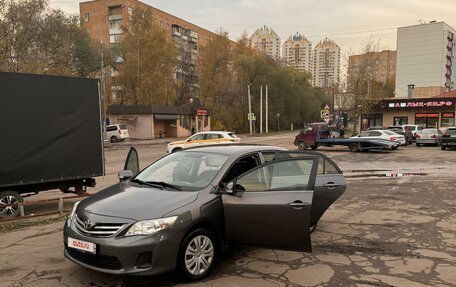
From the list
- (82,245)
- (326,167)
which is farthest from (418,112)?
(82,245)

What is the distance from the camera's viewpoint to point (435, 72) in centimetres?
9200

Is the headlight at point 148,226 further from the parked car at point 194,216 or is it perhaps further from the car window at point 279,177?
the car window at point 279,177

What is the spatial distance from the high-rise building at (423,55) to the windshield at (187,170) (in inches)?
3696

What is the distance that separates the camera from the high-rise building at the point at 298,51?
291 feet

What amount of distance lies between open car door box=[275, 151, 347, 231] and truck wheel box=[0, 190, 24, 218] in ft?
18.3

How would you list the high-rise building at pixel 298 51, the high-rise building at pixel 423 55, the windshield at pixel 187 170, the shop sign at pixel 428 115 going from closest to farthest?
1. the windshield at pixel 187 170
2. the shop sign at pixel 428 115
3. the high-rise building at pixel 298 51
4. the high-rise building at pixel 423 55

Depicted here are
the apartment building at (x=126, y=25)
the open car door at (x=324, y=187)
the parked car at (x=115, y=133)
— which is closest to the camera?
the open car door at (x=324, y=187)

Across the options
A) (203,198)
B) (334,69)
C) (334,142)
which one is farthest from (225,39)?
(203,198)

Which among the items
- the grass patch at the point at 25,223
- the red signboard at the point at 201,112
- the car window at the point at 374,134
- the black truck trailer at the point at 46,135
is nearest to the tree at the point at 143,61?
the red signboard at the point at 201,112

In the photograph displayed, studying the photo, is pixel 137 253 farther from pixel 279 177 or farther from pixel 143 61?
pixel 143 61

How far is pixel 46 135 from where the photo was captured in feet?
26.8

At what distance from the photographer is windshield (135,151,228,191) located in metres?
5.02

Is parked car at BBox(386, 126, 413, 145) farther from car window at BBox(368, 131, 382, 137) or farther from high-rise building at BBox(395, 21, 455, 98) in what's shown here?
high-rise building at BBox(395, 21, 455, 98)

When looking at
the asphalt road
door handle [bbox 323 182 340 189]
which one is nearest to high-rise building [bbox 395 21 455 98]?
the asphalt road
